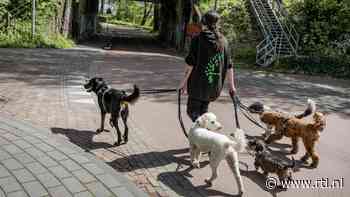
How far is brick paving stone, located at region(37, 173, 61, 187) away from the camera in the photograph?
484 cm

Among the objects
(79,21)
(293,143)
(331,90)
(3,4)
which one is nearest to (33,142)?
(293,143)

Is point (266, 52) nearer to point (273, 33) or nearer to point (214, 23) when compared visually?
point (273, 33)

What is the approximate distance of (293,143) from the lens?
6.77 metres

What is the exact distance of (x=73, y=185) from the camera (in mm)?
4863

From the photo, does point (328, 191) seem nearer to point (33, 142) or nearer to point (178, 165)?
point (178, 165)

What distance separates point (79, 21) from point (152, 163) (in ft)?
91.1

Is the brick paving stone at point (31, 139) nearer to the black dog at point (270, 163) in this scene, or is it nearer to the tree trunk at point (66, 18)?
the black dog at point (270, 163)

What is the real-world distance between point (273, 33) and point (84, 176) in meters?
18.9

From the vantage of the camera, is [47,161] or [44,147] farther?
[44,147]

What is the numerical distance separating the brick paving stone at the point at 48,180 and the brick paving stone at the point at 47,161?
290 mm

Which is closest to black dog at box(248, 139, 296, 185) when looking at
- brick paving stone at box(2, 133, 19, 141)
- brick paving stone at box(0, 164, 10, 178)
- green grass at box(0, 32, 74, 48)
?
brick paving stone at box(0, 164, 10, 178)

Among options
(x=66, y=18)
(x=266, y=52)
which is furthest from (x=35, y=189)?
(x=66, y=18)

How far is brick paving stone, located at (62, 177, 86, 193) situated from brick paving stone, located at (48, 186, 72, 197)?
7 centimetres

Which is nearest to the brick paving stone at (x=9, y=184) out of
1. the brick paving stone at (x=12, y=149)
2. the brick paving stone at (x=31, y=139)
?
the brick paving stone at (x=12, y=149)
